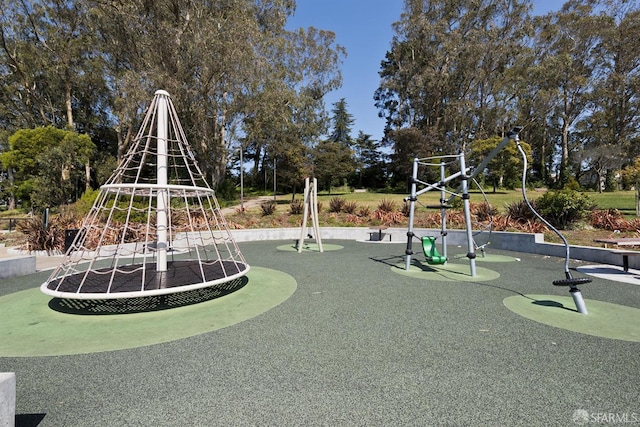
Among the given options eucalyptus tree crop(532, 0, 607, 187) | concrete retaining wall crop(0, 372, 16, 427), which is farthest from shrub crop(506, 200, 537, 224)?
eucalyptus tree crop(532, 0, 607, 187)

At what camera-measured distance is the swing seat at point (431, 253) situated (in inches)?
274

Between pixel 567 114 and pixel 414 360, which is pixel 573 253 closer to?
pixel 414 360

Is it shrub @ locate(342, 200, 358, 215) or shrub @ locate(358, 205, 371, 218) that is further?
shrub @ locate(342, 200, 358, 215)

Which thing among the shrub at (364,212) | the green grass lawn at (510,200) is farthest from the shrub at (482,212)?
the shrub at (364,212)

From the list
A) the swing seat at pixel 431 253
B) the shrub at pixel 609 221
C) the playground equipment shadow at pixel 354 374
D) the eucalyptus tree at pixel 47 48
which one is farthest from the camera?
the eucalyptus tree at pixel 47 48

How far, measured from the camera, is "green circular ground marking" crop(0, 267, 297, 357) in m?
3.24

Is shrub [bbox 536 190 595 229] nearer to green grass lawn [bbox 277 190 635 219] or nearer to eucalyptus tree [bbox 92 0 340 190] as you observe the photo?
green grass lawn [bbox 277 190 635 219]

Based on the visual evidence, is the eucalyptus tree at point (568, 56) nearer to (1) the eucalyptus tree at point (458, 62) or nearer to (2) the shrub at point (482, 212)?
(1) the eucalyptus tree at point (458, 62)

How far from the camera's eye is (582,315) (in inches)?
157

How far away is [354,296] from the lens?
4945 mm

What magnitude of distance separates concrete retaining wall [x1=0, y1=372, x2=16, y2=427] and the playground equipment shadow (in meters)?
0.45

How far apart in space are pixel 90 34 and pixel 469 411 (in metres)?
33.2

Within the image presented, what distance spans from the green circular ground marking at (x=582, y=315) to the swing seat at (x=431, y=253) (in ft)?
7.03

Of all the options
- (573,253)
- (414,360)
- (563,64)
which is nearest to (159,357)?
(414,360)
